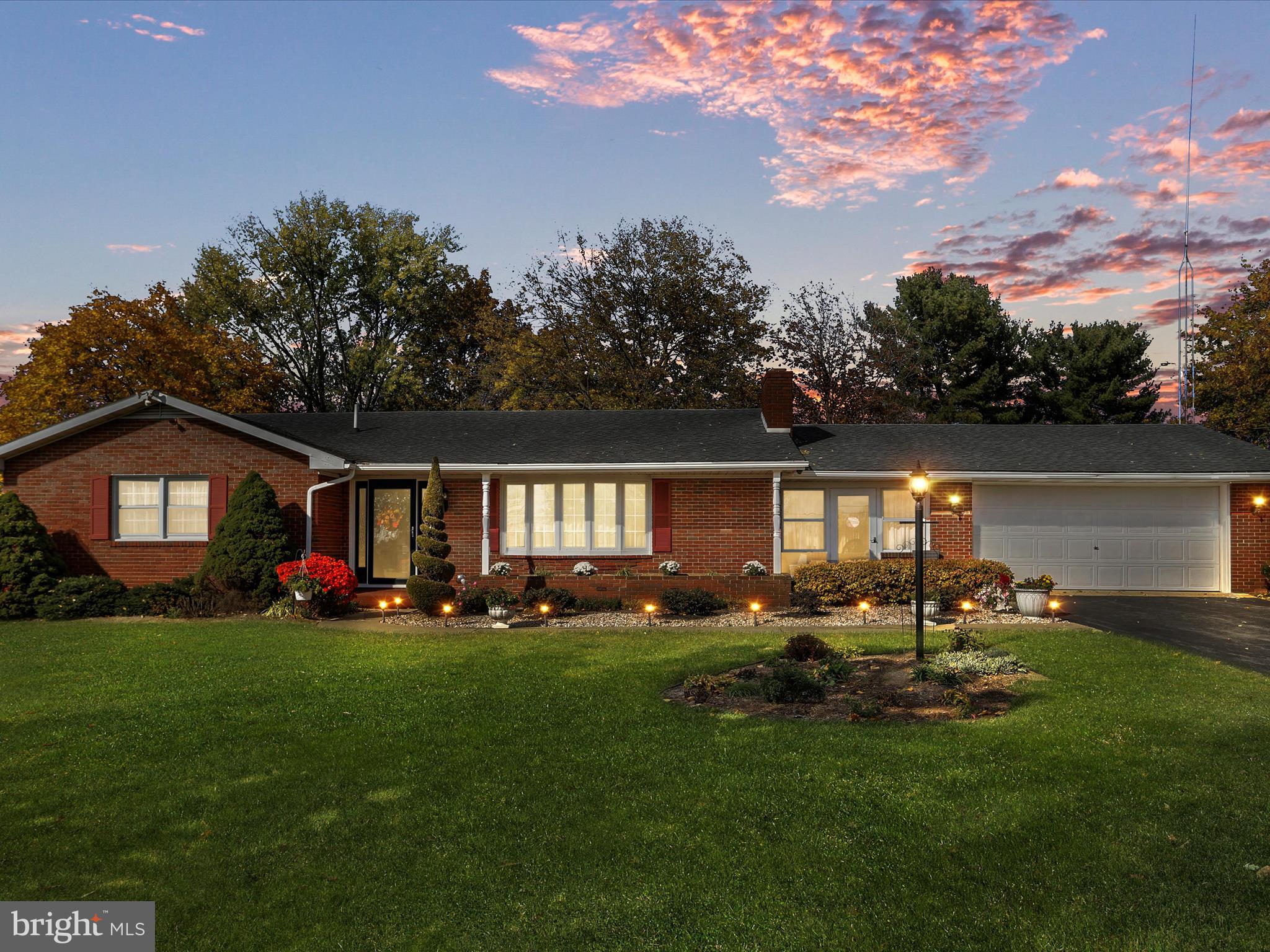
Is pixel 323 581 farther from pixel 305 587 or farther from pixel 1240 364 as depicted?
pixel 1240 364

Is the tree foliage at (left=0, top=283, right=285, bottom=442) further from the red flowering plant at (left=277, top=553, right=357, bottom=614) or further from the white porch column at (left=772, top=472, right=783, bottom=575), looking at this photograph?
the white porch column at (left=772, top=472, right=783, bottom=575)

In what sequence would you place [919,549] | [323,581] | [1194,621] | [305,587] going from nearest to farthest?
[919,549], [1194,621], [305,587], [323,581]

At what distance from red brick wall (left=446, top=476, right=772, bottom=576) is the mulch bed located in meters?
8.74

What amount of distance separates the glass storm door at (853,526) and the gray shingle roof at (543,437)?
210cm

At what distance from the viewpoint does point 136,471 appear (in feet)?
59.7

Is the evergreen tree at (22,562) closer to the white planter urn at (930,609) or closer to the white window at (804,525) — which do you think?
the white window at (804,525)

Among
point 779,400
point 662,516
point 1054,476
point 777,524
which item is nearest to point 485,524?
point 662,516

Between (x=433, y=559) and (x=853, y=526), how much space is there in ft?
32.9

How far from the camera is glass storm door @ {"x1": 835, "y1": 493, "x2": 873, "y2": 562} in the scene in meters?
20.0

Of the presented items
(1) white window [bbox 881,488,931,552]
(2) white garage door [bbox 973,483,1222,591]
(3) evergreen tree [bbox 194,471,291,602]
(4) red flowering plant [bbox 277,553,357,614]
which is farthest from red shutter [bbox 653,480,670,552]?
(3) evergreen tree [bbox 194,471,291,602]

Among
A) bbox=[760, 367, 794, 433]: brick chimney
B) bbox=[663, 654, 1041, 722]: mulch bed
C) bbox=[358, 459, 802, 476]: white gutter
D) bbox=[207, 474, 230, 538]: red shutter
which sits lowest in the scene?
bbox=[663, 654, 1041, 722]: mulch bed

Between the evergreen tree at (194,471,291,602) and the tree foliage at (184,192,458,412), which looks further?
the tree foliage at (184,192,458,412)

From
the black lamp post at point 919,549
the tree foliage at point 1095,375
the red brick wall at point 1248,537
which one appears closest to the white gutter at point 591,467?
the black lamp post at point 919,549

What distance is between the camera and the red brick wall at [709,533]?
→ 18812 millimetres
